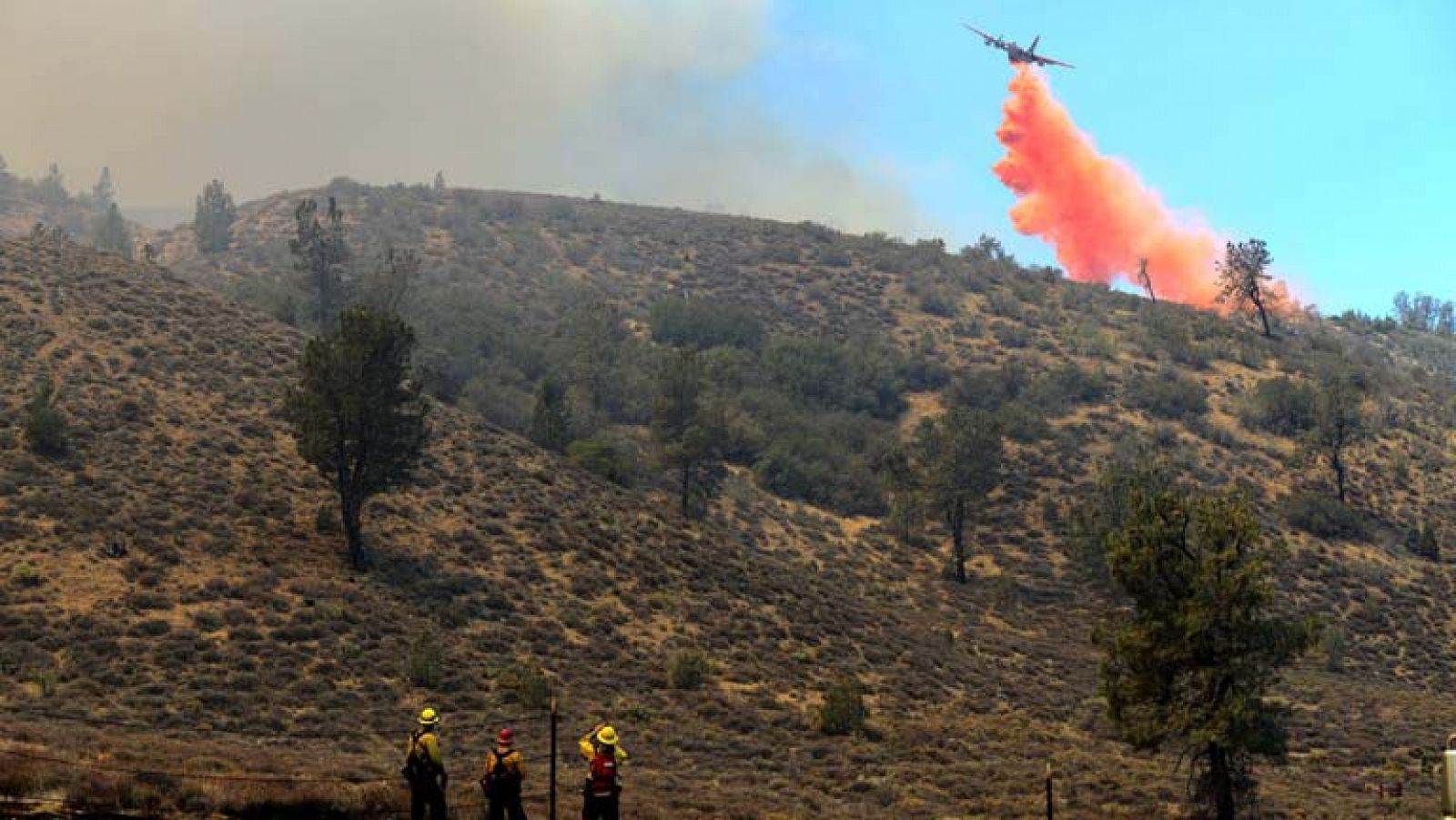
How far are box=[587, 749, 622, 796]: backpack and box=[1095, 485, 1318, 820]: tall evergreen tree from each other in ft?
49.8

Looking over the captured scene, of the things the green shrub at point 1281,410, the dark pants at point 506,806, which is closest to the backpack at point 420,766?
the dark pants at point 506,806

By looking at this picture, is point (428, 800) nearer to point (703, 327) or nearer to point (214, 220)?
point (703, 327)

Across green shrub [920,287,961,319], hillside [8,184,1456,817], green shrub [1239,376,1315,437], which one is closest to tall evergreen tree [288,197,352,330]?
hillside [8,184,1456,817]

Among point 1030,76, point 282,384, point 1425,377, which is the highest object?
point 1030,76

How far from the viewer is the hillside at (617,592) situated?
32812 millimetres

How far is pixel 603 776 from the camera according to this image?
16344 mm

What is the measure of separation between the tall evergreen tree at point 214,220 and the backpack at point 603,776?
4873 inches

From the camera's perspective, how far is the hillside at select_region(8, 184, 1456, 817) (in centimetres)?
3281

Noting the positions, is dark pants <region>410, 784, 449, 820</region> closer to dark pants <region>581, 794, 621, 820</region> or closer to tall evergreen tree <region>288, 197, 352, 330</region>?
dark pants <region>581, 794, 621, 820</region>

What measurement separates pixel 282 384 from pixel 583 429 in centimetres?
2245

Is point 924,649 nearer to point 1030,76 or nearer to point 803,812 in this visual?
point 803,812

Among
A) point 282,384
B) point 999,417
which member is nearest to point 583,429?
point 282,384

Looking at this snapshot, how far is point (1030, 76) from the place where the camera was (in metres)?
105

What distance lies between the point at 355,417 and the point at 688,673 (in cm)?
1603
